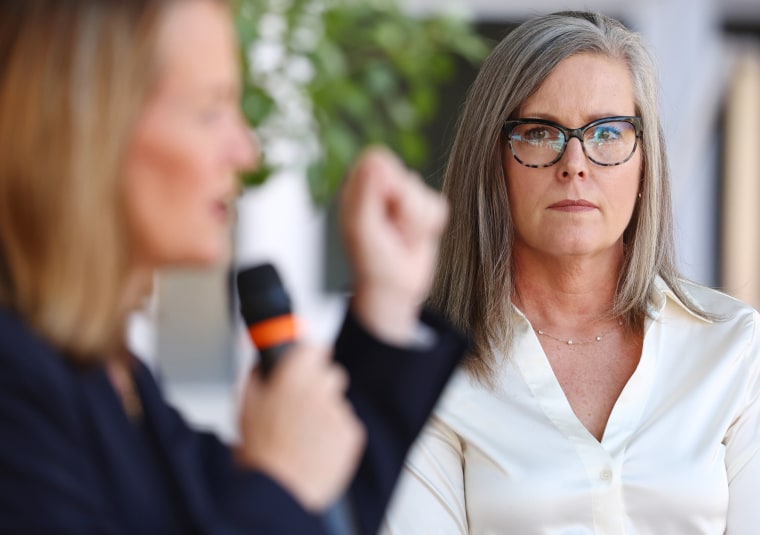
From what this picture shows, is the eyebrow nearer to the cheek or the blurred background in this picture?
the blurred background

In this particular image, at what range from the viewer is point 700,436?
2002 millimetres

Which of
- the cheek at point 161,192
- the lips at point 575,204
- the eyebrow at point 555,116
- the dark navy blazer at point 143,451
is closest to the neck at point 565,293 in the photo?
the lips at point 575,204

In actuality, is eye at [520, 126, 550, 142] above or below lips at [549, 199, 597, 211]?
above

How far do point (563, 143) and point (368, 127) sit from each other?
155cm

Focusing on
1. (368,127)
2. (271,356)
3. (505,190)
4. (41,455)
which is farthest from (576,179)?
(368,127)

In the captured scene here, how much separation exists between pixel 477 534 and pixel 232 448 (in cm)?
76

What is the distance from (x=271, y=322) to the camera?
3.70ft

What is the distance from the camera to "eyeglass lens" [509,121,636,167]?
79.0 inches

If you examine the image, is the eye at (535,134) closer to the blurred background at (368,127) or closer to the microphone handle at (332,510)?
A: the blurred background at (368,127)

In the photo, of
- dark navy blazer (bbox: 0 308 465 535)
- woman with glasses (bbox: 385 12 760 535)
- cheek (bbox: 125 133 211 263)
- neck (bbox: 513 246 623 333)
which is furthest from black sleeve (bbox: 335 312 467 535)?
neck (bbox: 513 246 623 333)

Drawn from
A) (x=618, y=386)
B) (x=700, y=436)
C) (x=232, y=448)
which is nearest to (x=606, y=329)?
(x=618, y=386)

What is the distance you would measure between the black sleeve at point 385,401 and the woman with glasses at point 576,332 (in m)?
0.74

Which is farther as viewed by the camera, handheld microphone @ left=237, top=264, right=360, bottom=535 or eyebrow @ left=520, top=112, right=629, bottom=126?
eyebrow @ left=520, top=112, right=629, bottom=126

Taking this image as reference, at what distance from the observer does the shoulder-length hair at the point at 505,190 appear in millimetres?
2061
